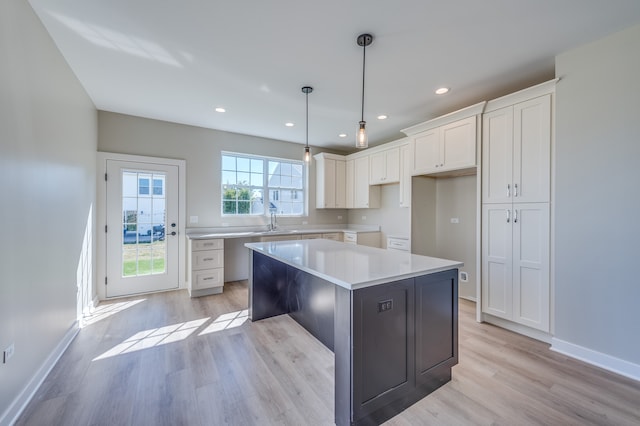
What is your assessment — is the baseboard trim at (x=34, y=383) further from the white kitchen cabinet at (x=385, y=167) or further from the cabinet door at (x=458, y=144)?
the white kitchen cabinet at (x=385, y=167)

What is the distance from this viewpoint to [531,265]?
260cm

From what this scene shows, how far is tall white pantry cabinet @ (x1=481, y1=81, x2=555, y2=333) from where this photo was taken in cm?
251

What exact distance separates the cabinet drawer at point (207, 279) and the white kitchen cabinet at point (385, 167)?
3060 mm

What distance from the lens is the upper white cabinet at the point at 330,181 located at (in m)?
5.34

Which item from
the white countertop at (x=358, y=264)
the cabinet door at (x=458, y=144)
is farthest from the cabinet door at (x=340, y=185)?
the white countertop at (x=358, y=264)

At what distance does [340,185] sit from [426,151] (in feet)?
7.27

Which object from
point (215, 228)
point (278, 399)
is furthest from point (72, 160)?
point (278, 399)

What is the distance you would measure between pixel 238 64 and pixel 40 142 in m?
1.67

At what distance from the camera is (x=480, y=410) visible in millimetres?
1666

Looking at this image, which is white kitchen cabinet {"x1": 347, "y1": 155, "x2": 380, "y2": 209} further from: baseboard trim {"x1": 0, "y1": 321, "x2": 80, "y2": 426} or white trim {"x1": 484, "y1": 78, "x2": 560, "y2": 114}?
baseboard trim {"x1": 0, "y1": 321, "x2": 80, "y2": 426}

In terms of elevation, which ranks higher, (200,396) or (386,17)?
(386,17)

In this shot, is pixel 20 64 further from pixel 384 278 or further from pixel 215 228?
pixel 215 228

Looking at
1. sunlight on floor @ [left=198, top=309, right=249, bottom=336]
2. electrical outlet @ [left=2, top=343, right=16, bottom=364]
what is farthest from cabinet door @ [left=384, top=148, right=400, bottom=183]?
electrical outlet @ [left=2, top=343, right=16, bottom=364]

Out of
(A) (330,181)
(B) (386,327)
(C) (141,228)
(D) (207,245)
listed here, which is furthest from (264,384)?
(A) (330,181)
